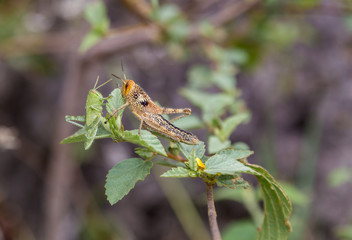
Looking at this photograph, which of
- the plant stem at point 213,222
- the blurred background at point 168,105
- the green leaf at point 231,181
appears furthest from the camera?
the blurred background at point 168,105

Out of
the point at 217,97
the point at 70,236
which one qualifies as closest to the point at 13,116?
the point at 70,236

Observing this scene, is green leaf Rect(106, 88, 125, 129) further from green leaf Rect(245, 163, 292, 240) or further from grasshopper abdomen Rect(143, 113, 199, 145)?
green leaf Rect(245, 163, 292, 240)

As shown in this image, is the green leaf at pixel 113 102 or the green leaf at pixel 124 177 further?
the green leaf at pixel 113 102

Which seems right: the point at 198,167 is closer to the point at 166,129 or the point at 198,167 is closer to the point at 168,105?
the point at 166,129

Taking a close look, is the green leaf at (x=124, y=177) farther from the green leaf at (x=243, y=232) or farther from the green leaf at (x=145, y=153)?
the green leaf at (x=243, y=232)

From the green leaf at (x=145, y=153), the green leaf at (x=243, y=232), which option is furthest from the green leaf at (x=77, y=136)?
the green leaf at (x=243, y=232)

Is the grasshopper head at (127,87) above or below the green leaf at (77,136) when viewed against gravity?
above

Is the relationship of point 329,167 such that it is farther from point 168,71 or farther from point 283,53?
point 168,71
